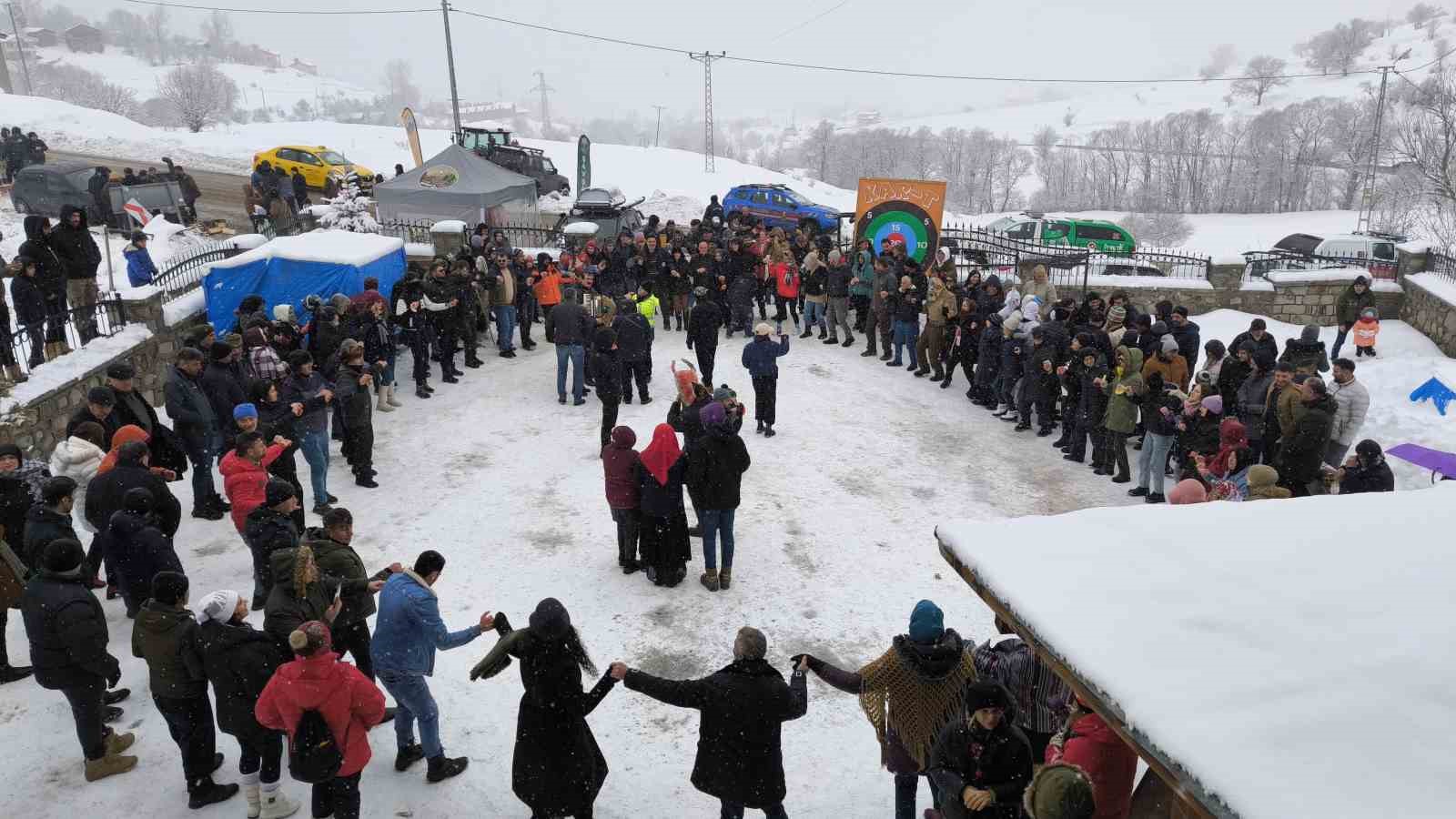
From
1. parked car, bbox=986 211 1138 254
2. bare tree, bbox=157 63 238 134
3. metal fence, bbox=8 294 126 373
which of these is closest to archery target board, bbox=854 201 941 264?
metal fence, bbox=8 294 126 373

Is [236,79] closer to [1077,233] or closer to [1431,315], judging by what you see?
[1077,233]

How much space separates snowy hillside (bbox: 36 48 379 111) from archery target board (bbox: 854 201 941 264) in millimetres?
115196

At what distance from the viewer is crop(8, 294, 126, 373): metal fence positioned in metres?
9.47

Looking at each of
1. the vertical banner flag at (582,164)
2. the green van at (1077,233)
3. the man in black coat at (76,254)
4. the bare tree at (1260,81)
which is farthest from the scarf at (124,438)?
Result: the bare tree at (1260,81)

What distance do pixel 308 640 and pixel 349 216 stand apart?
1685 centimetres

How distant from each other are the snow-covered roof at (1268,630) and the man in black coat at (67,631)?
180 inches

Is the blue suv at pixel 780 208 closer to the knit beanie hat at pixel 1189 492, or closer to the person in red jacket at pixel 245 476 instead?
the knit beanie hat at pixel 1189 492

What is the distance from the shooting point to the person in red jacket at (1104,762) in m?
3.86

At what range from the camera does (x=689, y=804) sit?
5.16 metres

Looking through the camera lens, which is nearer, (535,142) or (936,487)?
(936,487)

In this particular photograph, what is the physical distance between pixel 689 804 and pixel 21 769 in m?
3.90

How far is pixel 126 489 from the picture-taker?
20.6ft

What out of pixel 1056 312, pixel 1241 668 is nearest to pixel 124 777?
pixel 1241 668

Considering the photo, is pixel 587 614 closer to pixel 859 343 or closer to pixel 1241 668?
pixel 1241 668
